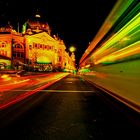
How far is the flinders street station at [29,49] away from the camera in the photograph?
76.0 m

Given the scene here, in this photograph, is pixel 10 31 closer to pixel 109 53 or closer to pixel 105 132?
pixel 109 53

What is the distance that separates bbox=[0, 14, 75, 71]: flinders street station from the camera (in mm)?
76000

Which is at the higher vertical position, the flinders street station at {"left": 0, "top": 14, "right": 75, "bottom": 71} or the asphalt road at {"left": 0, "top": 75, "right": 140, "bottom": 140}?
the flinders street station at {"left": 0, "top": 14, "right": 75, "bottom": 71}

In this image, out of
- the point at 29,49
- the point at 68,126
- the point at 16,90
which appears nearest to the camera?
the point at 68,126

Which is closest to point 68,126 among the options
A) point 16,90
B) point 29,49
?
point 16,90

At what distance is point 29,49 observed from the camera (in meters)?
85.8

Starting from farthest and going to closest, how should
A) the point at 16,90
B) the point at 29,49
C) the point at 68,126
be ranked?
the point at 29,49, the point at 16,90, the point at 68,126

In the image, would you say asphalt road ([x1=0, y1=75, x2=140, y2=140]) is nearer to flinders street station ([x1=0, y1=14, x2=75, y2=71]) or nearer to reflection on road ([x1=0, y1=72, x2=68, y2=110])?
reflection on road ([x1=0, y1=72, x2=68, y2=110])

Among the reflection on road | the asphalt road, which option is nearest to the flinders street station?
the reflection on road

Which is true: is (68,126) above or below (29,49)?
below

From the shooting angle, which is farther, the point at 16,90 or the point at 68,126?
the point at 16,90

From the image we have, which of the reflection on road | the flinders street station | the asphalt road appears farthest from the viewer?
the flinders street station

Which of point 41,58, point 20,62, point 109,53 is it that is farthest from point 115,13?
point 41,58

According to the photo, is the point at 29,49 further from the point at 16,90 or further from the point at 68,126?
the point at 68,126
